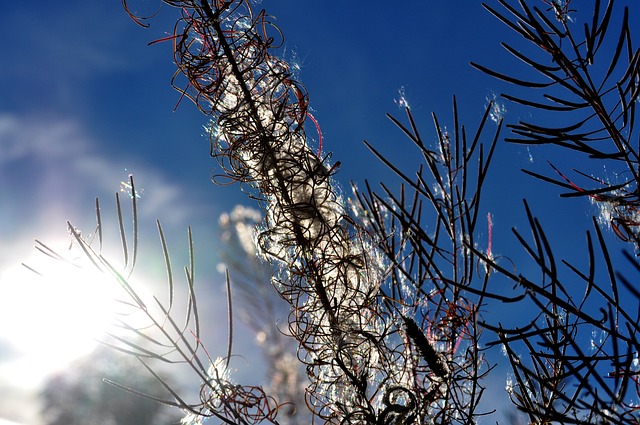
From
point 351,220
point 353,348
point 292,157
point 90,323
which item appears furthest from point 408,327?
point 90,323

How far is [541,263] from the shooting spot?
2.31 feet

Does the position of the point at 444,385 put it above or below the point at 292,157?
below

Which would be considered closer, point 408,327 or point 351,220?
point 408,327

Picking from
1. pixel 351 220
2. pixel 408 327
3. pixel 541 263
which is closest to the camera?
pixel 541 263

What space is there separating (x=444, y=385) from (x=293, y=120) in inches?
20.1

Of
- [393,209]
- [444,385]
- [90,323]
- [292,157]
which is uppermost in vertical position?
[292,157]

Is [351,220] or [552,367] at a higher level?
[351,220]

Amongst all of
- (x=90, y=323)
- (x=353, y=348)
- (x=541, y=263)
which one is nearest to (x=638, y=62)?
(x=541, y=263)

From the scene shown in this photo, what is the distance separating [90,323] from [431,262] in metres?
0.55

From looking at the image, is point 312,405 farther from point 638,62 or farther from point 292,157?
point 638,62

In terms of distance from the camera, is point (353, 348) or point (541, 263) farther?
point (353, 348)

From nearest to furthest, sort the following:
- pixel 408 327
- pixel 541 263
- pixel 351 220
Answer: pixel 541 263 → pixel 408 327 → pixel 351 220

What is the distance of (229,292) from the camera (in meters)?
0.84

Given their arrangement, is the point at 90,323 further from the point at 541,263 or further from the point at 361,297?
the point at 541,263
